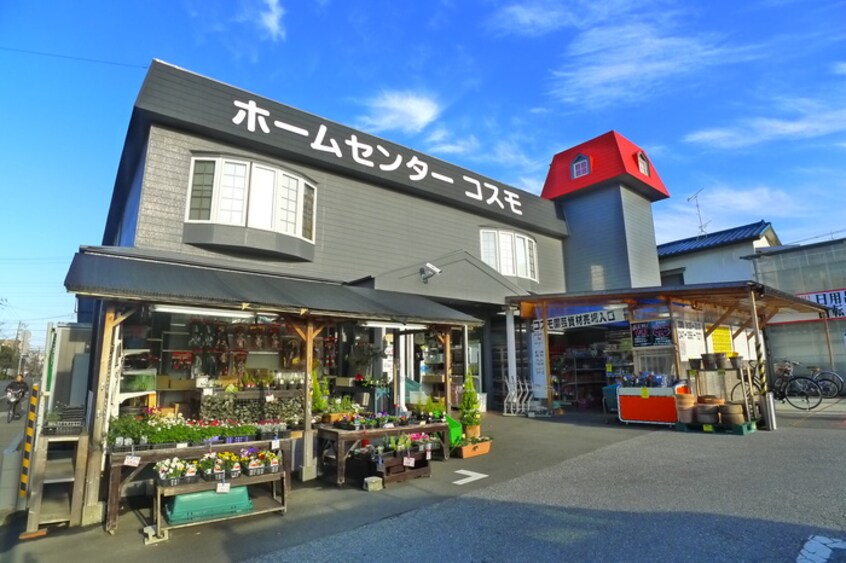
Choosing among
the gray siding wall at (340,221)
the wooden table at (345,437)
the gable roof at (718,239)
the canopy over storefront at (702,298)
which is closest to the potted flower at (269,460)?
the wooden table at (345,437)

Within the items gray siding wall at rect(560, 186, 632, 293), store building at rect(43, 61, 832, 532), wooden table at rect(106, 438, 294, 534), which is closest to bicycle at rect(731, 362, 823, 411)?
store building at rect(43, 61, 832, 532)

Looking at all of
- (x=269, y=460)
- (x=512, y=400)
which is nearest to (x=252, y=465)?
(x=269, y=460)

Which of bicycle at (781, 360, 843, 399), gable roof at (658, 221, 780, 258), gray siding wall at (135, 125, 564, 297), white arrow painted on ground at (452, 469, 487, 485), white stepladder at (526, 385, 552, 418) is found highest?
gable roof at (658, 221, 780, 258)

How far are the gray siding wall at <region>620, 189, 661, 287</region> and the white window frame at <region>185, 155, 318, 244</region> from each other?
41.0 ft

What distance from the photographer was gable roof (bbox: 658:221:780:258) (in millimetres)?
19969

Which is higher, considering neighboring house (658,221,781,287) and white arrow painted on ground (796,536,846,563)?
neighboring house (658,221,781,287)

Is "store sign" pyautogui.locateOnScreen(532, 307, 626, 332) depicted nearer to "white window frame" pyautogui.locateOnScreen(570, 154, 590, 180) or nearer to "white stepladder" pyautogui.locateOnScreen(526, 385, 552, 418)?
"white stepladder" pyautogui.locateOnScreen(526, 385, 552, 418)

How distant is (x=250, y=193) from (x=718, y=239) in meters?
20.7

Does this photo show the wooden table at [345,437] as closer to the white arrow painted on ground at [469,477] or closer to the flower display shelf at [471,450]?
the flower display shelf at [471,450]

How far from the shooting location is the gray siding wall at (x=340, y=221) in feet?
32.4

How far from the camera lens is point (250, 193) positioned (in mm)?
10867

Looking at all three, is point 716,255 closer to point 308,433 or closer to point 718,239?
point 718,239

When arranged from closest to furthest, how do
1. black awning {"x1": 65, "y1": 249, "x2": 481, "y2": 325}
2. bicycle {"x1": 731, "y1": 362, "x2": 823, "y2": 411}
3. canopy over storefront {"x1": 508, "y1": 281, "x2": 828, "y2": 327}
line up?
black awning {"x1": 65, "y1": 249, "x2": 481, "y2": 325}, canopy over storefront {"x1": 508, "y1": 281, "x2": 828, "y2": 327}, bicycle {"x1": 731, "y1": 362, "x2": 823, "y2": 411}

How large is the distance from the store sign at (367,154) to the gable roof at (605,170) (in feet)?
13.0
